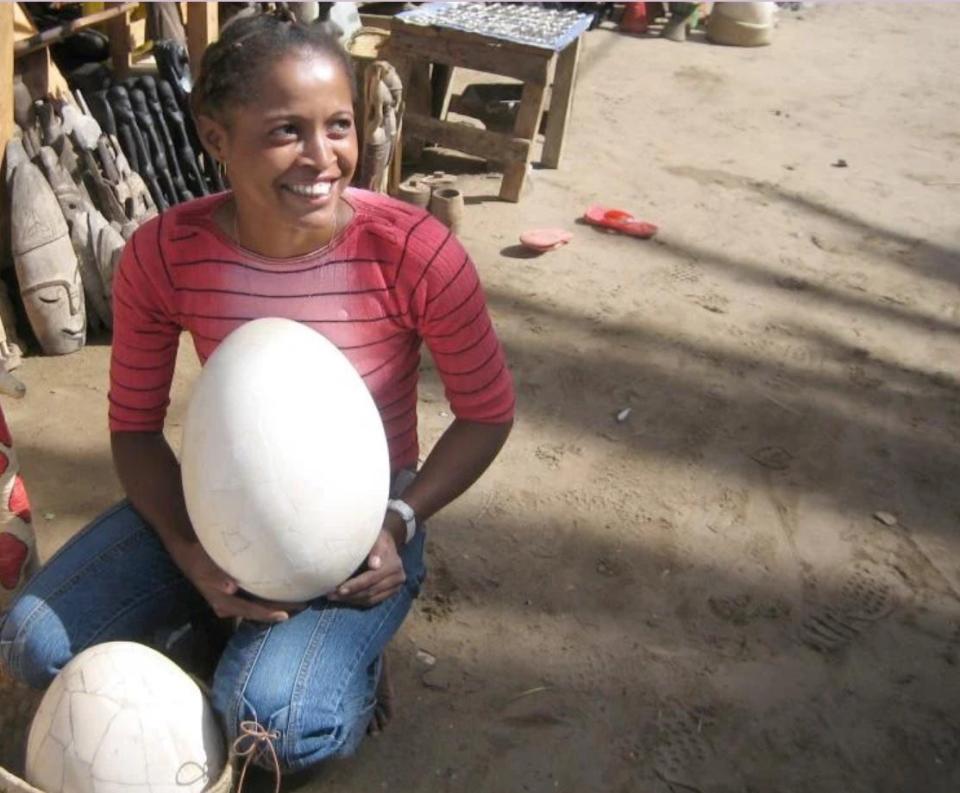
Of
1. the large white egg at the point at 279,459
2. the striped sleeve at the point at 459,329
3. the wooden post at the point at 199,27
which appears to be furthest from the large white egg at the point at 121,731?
the wooden post at the point at 199,27

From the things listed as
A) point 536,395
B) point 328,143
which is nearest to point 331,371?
point 328,143

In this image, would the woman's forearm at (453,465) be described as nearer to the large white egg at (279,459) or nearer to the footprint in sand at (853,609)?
the large white egg at (279,459)

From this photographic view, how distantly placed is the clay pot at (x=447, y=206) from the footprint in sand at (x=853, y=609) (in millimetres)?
2479

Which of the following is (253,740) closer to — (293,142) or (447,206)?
(293,142)

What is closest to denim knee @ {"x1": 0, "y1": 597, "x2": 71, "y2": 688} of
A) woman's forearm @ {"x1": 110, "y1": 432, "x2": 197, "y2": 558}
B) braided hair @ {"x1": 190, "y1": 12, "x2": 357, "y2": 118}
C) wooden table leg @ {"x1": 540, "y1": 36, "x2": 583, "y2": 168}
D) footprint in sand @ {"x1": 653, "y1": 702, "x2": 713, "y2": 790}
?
woman's forearm @ {"x1": 110, "y1": 432, "x2": 197, "y2": 558}

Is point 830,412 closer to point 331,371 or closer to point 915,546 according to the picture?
point 915,546

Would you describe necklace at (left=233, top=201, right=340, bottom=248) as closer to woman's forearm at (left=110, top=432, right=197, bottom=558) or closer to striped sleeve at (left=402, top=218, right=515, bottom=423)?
striped sleeve at (left=402, top=218, right=515, bottom=423)

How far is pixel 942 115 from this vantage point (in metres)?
7.27

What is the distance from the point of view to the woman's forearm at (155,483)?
6.57 feet

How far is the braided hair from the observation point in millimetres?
1708

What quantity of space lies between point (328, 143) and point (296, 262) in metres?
0.24

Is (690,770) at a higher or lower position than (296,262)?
lower

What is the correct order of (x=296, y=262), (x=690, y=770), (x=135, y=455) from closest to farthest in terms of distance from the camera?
(x=296, y=262)
(x=135, y=455)
(x=690, y=770)

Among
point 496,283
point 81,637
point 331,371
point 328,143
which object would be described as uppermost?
point 328,143
